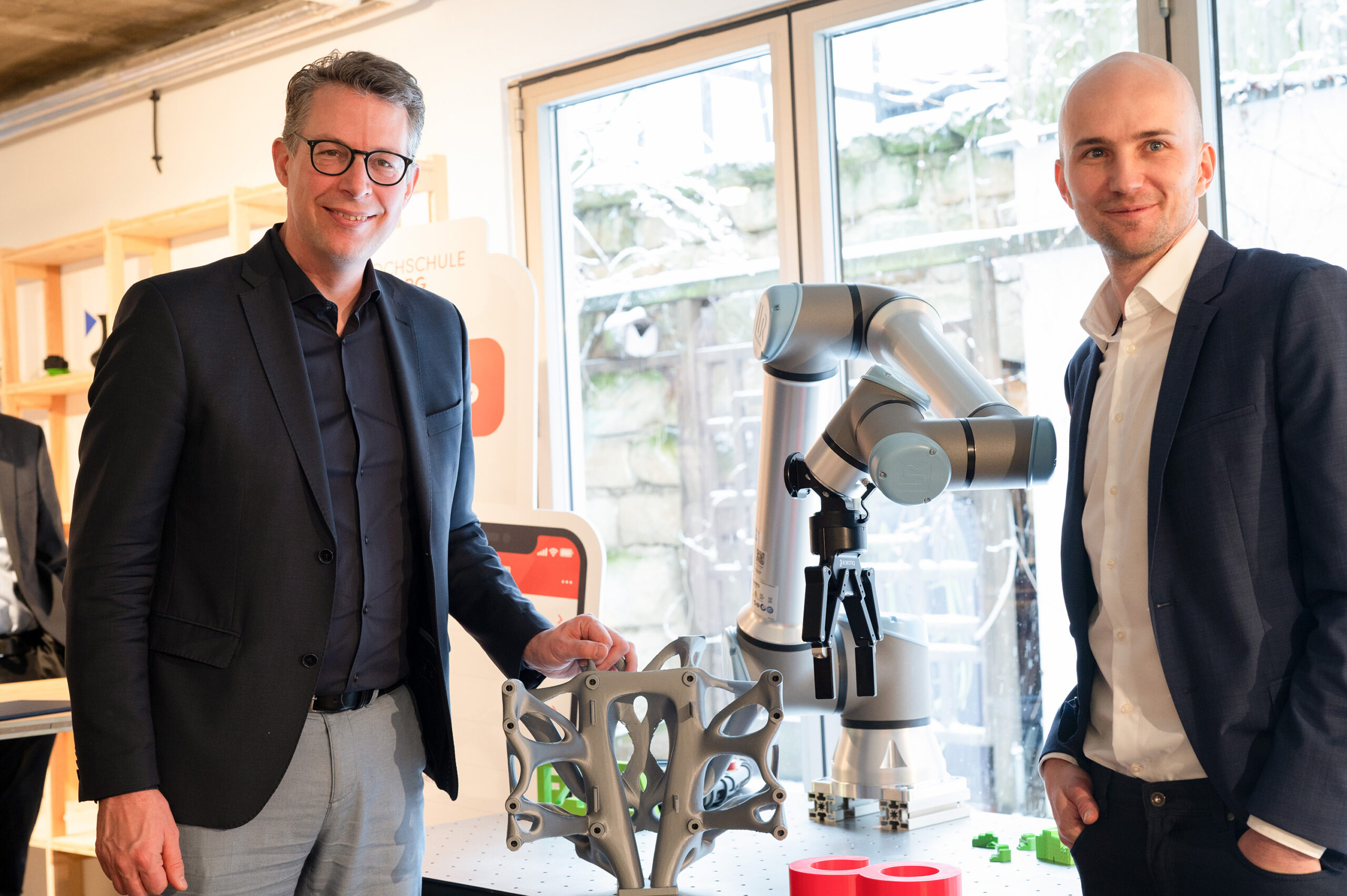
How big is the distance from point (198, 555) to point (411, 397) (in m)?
0.33

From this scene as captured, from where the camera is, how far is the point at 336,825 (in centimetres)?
146

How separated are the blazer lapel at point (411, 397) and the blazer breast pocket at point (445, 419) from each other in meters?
0.02

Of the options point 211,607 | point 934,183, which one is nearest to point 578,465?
point 934,183

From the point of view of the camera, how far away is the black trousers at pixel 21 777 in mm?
3631

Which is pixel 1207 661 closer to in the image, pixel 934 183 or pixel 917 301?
pixel 917 301

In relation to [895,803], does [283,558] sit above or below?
above

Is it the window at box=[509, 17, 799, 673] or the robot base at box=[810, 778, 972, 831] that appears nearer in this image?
the robot base at box=[810, 778, 972, 831]

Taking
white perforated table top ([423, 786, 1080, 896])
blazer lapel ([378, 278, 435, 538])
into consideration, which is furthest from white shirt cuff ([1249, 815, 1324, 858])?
blazer lapel ([378, 278, 435, 538])

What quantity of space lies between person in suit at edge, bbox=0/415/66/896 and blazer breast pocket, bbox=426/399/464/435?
8.47ft

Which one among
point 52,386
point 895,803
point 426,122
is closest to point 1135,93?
point 895,803

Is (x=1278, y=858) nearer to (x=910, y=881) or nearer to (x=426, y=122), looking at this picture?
(x=910, y=881)

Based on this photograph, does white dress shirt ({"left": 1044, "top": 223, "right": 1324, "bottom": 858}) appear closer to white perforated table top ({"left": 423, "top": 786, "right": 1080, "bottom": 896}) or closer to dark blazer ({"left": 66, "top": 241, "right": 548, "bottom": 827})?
white perforated table top ({"left": 423, "top": 786, "right": 1080, "bottom": 896})

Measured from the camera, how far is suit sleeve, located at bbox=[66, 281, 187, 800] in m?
1.33

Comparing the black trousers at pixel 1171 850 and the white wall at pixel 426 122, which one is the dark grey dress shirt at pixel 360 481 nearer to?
the black trousers at pixel 1171 850
